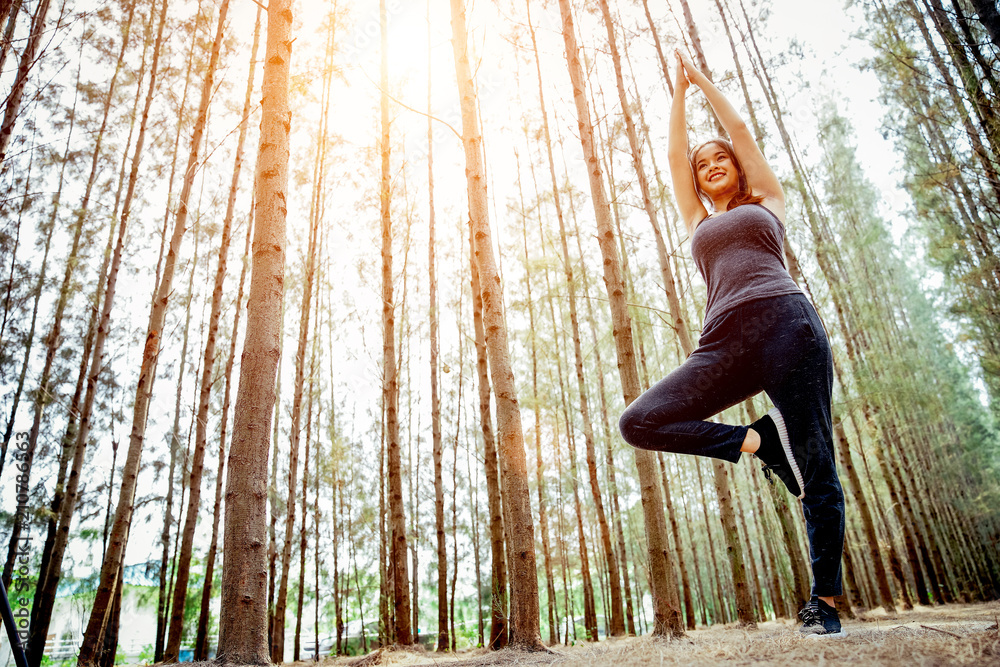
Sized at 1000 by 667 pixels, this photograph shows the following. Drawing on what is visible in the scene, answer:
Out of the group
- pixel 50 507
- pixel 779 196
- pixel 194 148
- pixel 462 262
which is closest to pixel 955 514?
pixel 462 262

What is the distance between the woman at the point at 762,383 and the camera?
1.55 m

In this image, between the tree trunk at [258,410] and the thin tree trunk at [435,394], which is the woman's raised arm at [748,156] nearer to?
the tree trunk at [258,410]

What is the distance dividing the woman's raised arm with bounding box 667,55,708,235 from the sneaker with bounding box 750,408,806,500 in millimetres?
771

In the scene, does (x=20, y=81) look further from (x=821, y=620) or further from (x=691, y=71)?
(x=821, y=620)

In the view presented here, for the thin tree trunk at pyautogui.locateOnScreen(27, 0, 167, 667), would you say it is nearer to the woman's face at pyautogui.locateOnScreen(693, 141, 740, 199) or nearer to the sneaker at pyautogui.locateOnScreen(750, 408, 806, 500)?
the woman's face at pyautogui.locateOnScreen(693, 141, 740, 199)

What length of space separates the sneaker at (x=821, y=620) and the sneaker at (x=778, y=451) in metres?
0.34

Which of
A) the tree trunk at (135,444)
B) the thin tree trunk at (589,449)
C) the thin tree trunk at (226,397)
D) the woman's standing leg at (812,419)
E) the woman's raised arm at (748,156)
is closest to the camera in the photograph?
the woman's standing leg at (812,419)

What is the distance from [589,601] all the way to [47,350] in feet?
32.6

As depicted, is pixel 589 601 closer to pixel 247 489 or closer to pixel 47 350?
pixel 247 489

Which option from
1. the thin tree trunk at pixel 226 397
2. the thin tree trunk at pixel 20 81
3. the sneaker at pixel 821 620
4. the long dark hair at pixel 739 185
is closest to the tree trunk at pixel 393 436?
the thin tree trunk at pixel 226 397

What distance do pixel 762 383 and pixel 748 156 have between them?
2.84ft

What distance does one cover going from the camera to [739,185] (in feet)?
6.49

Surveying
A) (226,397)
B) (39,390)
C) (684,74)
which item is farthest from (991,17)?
(39,390)

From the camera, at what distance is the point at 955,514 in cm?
1198
